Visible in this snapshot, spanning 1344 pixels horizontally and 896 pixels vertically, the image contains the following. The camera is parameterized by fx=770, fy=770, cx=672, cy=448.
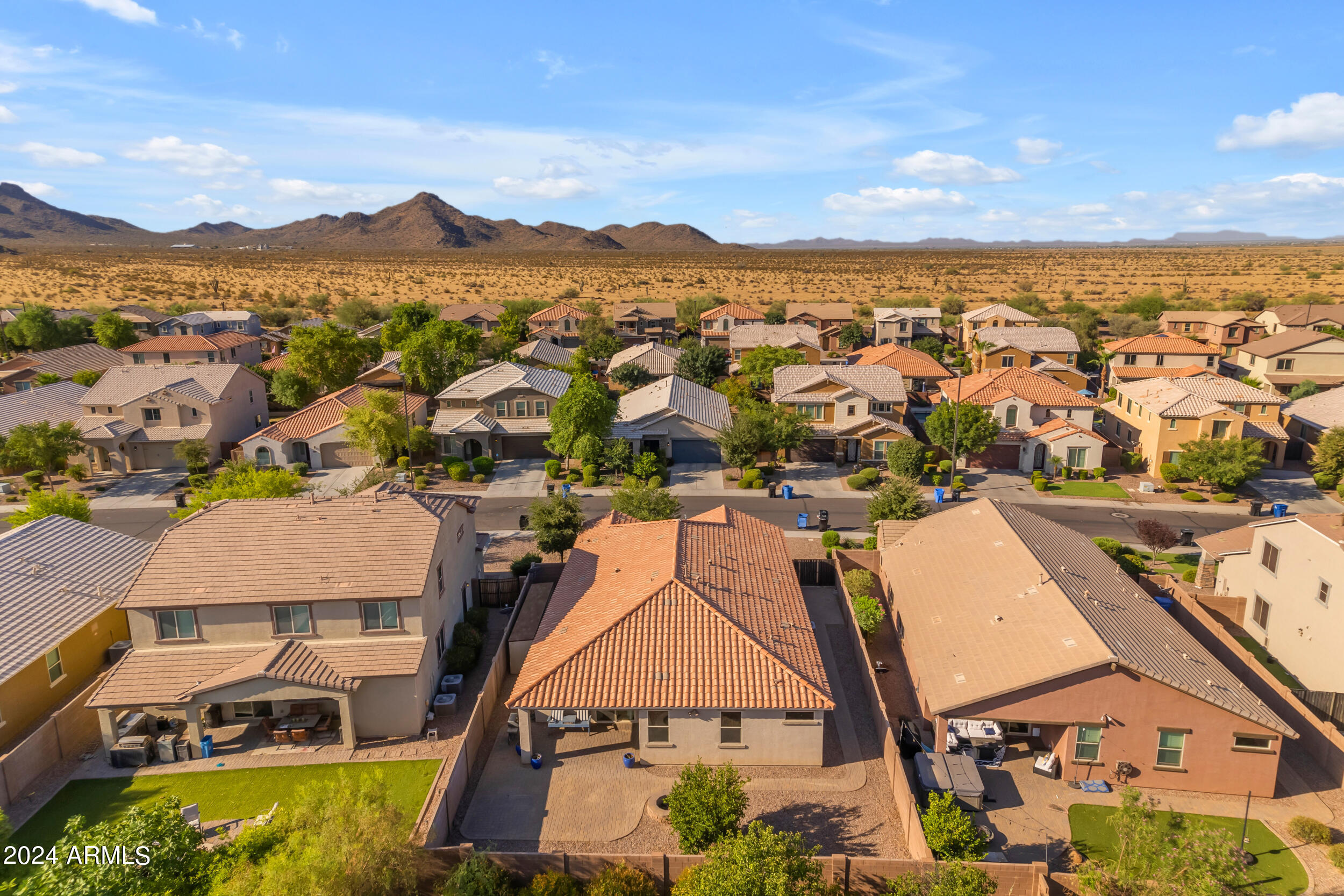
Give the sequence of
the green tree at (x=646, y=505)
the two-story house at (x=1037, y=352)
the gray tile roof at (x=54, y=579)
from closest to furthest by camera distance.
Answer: the gray tile roof at (x=54, y=579)
the green tree at (x=646, y=505)
the two-story house at (x=1037, y=352)

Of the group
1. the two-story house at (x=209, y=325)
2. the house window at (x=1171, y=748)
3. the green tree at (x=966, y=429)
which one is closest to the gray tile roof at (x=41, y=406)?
the two-story house at (x=209, y=325)

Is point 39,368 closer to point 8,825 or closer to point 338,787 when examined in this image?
point 8,825

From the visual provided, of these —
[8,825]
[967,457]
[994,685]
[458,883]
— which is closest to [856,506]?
[967,457]

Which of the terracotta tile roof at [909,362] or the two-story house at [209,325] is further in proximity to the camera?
the two-story house at [209,325]

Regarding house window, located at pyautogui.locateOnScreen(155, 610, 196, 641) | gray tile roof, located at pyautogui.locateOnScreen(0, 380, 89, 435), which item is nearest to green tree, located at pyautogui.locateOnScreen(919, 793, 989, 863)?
house window, located at pyautogui.locateOnScreen(155, 610, 196, 641)

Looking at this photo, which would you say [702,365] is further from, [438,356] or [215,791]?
[215,791]

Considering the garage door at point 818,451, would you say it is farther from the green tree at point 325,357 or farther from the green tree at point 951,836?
the green tree at point 325,357

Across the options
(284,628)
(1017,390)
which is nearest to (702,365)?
(1017,390)

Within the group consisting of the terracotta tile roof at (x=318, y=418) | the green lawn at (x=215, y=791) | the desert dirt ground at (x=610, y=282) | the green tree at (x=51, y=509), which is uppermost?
the desert dirt ground at (x=610, y=282)
